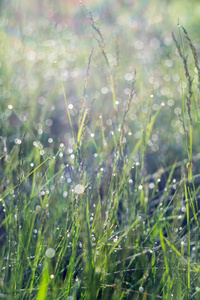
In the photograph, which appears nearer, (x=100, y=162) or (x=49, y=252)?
(x=49, y=252)

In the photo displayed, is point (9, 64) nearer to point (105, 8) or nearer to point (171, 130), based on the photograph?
point (171, 130)

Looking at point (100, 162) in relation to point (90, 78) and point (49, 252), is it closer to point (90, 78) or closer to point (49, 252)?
point (49, 252)

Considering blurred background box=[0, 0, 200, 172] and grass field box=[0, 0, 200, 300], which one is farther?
blurred background box=[0, 0, 200, 172]

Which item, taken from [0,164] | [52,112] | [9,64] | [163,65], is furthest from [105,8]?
[0,164]

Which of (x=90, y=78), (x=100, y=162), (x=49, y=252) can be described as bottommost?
(x=49, y=252)

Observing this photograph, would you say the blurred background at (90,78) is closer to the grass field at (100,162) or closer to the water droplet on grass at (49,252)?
the grass field at (100,162)

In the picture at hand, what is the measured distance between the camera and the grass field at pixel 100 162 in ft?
2.95

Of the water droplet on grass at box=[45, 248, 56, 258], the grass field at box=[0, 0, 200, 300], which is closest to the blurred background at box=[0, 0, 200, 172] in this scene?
the grass field at box=[0, 0, 200, 300]

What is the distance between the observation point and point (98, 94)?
104 inches

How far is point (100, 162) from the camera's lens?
1.09m

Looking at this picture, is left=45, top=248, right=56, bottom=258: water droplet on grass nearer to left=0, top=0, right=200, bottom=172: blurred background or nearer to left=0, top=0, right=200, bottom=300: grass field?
left=0, top=0, right=200, bottom=300: grass field

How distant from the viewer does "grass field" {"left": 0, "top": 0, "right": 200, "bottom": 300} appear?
898mm

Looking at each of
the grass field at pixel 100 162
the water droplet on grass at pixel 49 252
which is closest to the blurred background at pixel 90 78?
the grass field at pixel 100 162

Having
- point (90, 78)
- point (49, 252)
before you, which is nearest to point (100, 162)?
point (49, 252)
